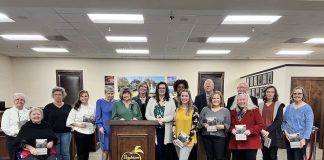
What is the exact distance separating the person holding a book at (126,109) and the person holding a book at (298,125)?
1987mm

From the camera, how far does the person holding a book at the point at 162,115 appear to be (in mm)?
3297

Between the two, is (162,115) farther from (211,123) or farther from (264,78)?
(264,78)

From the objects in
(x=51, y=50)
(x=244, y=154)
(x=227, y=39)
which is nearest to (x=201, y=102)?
(x=244, y=154)

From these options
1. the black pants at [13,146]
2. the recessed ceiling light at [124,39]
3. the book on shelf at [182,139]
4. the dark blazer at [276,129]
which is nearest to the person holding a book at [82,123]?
the black pants at [13,146]

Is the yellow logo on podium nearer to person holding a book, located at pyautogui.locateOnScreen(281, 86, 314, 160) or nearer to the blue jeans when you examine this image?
the blue jeans

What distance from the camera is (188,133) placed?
3.18 metres

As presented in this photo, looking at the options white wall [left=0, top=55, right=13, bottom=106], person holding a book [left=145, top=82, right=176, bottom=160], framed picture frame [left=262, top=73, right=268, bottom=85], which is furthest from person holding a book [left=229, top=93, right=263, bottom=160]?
white wall [left=0, top=55, right=13, bottom=106]

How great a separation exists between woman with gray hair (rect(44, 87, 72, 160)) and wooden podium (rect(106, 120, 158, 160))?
1357mm

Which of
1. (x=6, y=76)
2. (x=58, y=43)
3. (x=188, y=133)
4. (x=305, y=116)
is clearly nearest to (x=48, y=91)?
(x=6, y=76)

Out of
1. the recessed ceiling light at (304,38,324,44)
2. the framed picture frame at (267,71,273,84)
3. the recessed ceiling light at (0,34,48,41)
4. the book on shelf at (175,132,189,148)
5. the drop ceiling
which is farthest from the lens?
the framed picture frame at (267,71,273,84)

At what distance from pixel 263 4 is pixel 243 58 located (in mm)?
6241

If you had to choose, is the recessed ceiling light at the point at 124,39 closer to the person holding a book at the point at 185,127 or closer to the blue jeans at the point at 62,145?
the blue jeans at the point at 62,145

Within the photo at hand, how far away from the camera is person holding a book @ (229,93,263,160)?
3.05 m

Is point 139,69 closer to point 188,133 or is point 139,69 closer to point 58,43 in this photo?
point 58,43
